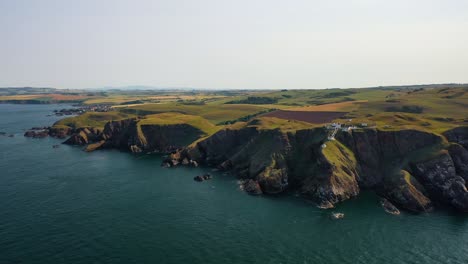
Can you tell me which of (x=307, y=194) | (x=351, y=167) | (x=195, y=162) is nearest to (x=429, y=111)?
(x=351, y=167)

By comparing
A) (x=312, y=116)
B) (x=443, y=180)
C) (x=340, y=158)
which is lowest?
(x=443, y=180)

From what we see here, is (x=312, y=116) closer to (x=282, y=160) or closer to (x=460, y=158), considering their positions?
(x=282, y=160)

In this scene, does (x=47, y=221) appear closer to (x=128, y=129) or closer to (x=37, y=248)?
(x=37, y=248)

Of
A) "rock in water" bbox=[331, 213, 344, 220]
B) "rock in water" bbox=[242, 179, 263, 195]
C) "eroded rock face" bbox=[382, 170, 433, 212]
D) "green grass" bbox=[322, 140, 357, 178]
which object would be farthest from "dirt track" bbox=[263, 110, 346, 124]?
"rock in water" bbox=[331, 213, 344, 220]

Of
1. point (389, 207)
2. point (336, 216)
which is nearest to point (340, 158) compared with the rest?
point (389, 207)

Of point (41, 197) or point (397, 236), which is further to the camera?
point (41, 197)

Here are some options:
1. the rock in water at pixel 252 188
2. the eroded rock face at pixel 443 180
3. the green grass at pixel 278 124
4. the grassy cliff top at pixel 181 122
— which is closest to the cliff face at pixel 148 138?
the grassy cliff top at pixel 181 122

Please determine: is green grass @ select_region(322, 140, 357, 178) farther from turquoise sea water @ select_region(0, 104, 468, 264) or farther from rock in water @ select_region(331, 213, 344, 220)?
rock in water @ select_region(331, 213, 344, 220)
